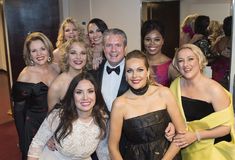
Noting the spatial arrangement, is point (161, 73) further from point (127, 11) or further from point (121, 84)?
point (127, 11)

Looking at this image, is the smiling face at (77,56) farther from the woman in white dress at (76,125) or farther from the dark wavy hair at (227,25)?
the dark wavy hair at (227,25)

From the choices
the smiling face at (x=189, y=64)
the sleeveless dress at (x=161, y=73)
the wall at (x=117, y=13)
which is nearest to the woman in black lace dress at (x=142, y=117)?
the smiling face at (x=189, y=64)

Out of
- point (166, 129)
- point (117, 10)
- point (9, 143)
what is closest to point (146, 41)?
point (166, 129)

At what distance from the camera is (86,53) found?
93.5 inches

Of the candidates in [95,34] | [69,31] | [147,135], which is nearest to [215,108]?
[147,135]

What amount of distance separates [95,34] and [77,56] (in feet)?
2.11

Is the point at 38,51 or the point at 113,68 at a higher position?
the point at 38,51

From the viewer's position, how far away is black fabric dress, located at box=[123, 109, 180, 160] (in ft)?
5.97

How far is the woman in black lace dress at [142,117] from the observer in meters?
1.83

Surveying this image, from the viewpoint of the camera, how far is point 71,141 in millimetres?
1933

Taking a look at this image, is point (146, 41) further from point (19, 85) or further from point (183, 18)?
point (19, 85)

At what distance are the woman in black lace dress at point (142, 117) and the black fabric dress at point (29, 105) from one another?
869mm

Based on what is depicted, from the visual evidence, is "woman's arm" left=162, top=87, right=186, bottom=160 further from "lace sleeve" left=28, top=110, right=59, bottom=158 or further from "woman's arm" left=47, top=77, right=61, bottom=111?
"woman's arm" left=47, top=77, right=61, bottom=111

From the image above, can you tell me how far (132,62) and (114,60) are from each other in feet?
1.12
